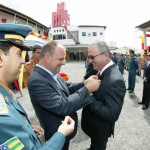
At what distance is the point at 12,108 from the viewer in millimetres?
1349

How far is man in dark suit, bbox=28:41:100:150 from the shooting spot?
2.15m

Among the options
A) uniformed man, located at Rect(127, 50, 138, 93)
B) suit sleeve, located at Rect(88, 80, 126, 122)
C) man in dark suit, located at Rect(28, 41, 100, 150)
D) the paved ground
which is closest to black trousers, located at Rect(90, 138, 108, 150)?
suit sleeve, located at Rect(88, 80, 126, 122)

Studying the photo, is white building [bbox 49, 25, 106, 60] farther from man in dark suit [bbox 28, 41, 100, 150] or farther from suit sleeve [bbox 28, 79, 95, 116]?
suit sleeve [bbox 28, 79, 95, 116]

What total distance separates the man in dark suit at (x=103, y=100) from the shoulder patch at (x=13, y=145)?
54.8 inches

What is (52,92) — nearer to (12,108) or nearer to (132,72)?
(12,108)

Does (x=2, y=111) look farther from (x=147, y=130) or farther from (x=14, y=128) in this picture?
(x=147, y=130)

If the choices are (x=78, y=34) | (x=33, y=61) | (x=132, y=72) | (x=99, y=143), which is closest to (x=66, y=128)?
(x=99, y=143)

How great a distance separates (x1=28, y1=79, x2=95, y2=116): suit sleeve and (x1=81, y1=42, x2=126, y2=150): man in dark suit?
31cm

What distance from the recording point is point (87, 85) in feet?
7.36

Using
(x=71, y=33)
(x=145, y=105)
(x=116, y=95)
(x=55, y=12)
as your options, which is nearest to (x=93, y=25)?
(x=71, y=33)

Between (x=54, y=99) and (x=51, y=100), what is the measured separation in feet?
0.09

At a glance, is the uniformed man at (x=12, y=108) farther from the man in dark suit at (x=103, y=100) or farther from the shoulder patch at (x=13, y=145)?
the man in dark suit at (x=103, y=100)

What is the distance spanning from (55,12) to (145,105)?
58.6 meters

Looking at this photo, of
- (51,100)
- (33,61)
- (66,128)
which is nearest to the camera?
(66,128)
